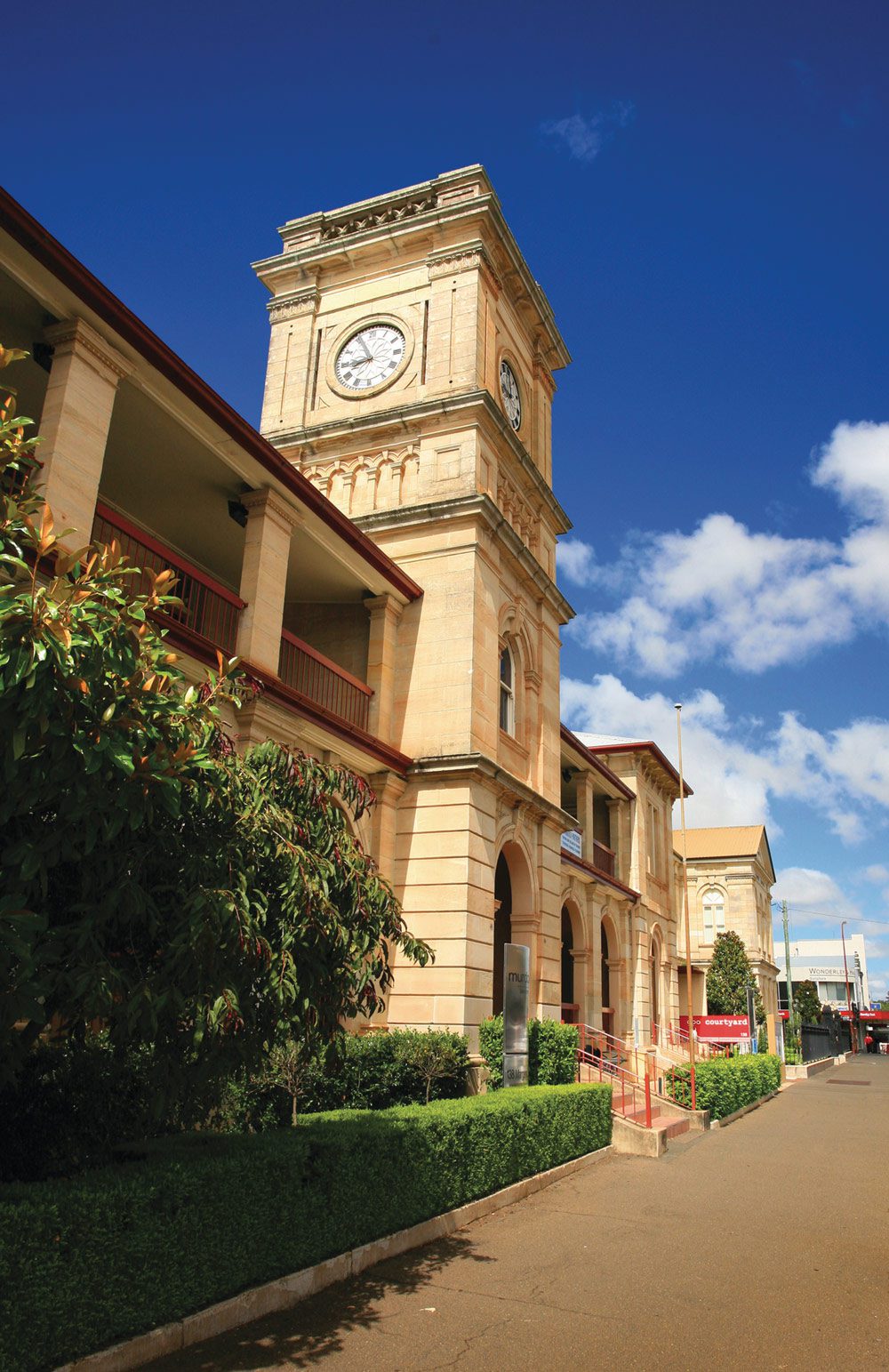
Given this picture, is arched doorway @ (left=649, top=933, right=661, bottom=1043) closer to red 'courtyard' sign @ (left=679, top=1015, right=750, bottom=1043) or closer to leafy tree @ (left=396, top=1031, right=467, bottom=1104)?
red 'courtyard' sign @ (left=679, top=1015, right=750, bottom=1043)

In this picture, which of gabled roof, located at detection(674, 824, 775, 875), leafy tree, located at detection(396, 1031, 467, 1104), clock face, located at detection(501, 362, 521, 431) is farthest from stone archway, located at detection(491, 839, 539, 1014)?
gabled roof, located at detection(674, 824, 775, 875)

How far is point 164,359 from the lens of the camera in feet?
40.7

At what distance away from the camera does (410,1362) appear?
6301 millimetres

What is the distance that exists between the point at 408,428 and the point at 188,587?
21.4ft

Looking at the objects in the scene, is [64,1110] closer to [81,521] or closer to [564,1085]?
[81,521]

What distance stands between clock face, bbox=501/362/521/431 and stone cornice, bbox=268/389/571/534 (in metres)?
1.05

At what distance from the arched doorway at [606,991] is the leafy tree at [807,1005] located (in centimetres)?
3603

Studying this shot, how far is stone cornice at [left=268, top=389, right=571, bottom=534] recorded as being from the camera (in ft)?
63.4

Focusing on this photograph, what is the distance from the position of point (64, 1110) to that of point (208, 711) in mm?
3470

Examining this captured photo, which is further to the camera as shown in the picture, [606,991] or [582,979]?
[606,991]

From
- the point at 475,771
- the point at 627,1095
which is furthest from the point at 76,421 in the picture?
the point at 627,1095

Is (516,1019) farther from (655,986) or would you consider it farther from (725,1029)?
(655,986)

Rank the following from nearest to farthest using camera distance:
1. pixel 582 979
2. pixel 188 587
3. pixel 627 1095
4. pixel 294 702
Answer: pixel 294 702, pixel 188 587, pixel 627 1095, pixel 582 979

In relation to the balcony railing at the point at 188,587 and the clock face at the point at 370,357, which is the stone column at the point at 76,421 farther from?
the clock face at the point at 370,357
